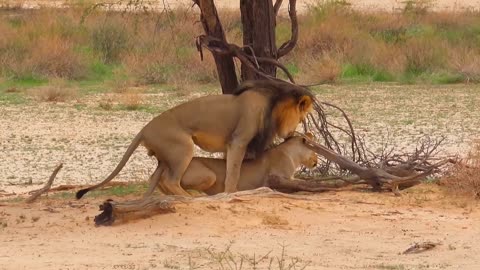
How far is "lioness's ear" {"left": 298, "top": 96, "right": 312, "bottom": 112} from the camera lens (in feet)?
43.0

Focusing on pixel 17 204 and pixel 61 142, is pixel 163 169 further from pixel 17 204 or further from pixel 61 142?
pixel 61 142

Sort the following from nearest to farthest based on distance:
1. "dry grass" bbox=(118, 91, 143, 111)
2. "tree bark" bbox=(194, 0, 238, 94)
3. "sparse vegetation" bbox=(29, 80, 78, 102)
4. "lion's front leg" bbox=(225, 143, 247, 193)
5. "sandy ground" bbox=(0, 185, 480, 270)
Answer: "sandy ground" bbox=(0, 185, 480, 270) → "lion's front leg" bbox=(225, 143, 247, 193) → "tree bark" bbox=(194, 0, 238, 94) → "dry grass" bbox=(118, 91, 143, 111) → "sparse vegetation" bbox=(29, 80, 78, 102)

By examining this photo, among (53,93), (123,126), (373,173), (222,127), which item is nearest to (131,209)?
(222,127)

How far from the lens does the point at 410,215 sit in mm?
11828

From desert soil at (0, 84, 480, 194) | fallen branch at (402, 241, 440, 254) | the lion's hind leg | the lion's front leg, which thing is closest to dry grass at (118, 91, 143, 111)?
desert soil at (0, 84, 480, 194)

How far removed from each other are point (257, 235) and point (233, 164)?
6.06ft

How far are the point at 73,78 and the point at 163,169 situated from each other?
17.1 metres

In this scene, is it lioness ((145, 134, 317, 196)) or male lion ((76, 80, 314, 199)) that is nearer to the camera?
male lion ((76, 80, 314, 199))

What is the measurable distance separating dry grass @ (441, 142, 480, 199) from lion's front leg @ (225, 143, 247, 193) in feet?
7.31

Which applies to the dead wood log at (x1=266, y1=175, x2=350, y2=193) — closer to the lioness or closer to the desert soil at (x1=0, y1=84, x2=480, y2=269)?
the lioness

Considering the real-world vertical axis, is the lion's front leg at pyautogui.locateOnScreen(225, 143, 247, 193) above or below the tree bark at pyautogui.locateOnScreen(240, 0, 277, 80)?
below

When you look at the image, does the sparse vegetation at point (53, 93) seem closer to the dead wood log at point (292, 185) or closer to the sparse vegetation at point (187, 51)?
the sparse vegetation at point (187, 51)

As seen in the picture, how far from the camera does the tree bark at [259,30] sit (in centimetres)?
1431

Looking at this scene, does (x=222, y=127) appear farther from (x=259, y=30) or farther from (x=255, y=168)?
(x=259, y=30)
